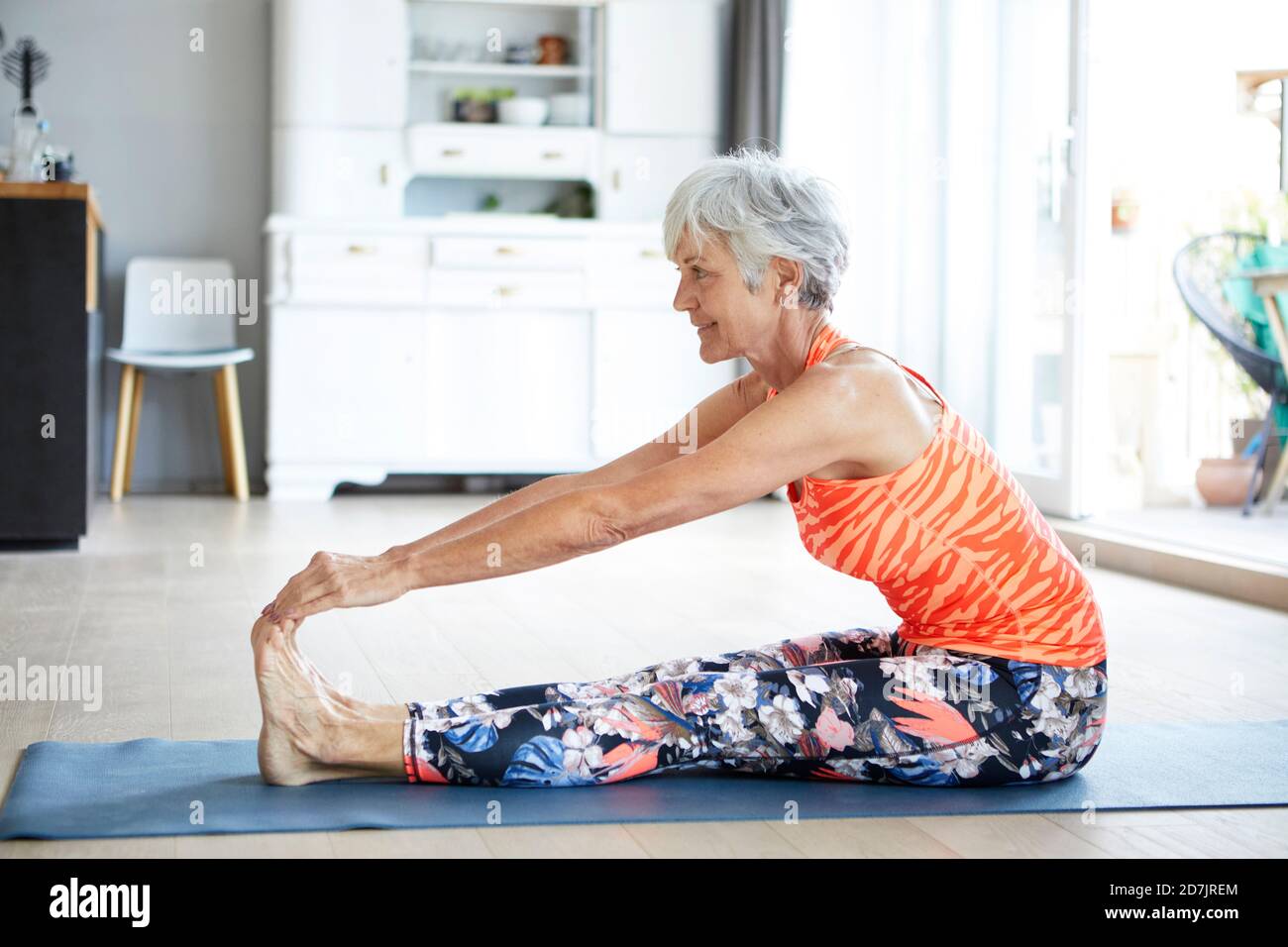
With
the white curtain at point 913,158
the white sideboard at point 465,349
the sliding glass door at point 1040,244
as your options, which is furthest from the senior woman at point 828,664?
the white sideboard at point 465,349

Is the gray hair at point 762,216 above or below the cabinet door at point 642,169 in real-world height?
below

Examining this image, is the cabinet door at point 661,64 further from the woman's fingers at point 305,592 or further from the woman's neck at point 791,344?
the woman's fingers at point 305,592

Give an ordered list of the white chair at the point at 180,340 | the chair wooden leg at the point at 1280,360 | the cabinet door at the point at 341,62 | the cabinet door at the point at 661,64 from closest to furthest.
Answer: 1. the chair wooden leg at the point at 1280,360
2. the white chair at the point at 180,340
3. the cabinet door at the point at 341,62
4. the cabinet door at the point at 661,64

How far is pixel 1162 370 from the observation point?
5.45 m

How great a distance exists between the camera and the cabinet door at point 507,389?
5.94 meters

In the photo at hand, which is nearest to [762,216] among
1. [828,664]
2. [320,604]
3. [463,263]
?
[828,664]

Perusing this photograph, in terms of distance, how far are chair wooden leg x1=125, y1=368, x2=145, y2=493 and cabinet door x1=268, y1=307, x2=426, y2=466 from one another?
0.50 meters

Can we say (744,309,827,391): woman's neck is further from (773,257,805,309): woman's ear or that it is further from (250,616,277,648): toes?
(250,616,277,648): toes

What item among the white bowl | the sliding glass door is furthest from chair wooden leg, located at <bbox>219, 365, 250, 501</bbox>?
the sliding glass door

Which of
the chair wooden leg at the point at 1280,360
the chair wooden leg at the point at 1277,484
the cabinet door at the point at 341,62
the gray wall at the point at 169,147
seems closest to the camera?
the chair wooden leg at the point at 1280,360

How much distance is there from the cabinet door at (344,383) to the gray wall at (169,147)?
21.1 inches

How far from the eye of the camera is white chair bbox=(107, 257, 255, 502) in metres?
5.74

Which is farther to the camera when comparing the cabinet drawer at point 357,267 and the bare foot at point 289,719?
the cabinet drawer at point 357,267
